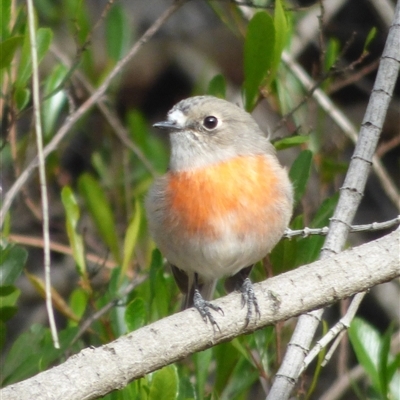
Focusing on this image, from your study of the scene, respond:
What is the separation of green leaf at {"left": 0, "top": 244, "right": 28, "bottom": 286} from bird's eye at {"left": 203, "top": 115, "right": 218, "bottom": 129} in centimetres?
116

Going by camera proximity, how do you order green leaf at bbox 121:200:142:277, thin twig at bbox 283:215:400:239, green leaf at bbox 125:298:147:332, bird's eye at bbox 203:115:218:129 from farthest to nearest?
1. green leaf at bbox 121:200:142:277
2. bird's eye at bbox 203:115:218:129
3. green leaf at bbox 125:298:147:332
4. thin twig at bbox 283:215:400:239

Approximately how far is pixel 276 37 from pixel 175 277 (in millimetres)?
1403

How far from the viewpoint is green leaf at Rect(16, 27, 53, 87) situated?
425cm

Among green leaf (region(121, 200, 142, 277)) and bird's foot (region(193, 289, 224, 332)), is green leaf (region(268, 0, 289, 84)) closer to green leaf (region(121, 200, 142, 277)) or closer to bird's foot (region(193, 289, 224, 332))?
green leaf (region(121, 200, 142, 277))

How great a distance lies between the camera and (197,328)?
10.3ft

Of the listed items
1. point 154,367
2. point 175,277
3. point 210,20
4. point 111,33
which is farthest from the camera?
point 210,20

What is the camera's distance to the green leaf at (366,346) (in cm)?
390

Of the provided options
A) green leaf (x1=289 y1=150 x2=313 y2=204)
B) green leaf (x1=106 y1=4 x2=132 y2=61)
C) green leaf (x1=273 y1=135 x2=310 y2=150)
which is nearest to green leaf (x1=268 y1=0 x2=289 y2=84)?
green leaf (x1=273 y1=135 x2=310 y2=150)

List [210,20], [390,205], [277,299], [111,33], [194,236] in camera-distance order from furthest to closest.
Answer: [210,20]
[390,205]
[111,33]
[194,236]
[277,299]

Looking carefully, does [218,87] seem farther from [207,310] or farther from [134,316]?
[207,310]

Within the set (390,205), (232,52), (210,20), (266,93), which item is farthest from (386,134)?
(266,93)

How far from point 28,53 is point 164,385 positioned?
77.7 inches

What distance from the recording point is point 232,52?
336 inches

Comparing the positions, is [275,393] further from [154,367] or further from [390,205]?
[390,205]
